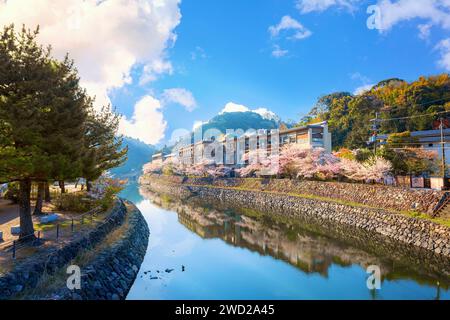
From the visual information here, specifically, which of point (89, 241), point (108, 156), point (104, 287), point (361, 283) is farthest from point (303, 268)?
point (108, 156)

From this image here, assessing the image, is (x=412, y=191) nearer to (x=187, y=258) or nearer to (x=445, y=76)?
(x=187, y=258)

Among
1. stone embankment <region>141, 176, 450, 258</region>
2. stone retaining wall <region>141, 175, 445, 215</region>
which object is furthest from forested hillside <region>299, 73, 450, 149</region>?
stone embankment <region>141, 176, 450, 258</region>

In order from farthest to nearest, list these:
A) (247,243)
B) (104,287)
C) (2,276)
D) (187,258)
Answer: (247,243) → (187,258) → (104,287) → (2,276)

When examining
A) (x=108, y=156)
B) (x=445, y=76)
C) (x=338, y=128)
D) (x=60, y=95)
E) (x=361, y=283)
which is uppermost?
(x=445, y=76)

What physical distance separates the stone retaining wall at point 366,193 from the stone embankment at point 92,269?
1656 cm

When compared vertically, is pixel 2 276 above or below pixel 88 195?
below

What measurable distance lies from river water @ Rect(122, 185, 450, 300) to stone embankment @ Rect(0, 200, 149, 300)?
2.29 feet

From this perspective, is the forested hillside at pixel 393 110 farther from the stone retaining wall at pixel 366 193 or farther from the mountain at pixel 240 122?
the mountain at pixel 240 122

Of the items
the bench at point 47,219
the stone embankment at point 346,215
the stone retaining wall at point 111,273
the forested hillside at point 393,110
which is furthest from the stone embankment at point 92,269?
the forested hillside at point 393,110

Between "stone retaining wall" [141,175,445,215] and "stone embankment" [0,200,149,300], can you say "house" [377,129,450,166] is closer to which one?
"stone retaining wall" [141,175,445,215]

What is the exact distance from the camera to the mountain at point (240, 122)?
134000 millimetres

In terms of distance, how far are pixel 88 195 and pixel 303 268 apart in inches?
556

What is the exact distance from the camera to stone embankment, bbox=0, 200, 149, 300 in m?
6.97

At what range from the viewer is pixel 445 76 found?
1686 inches
